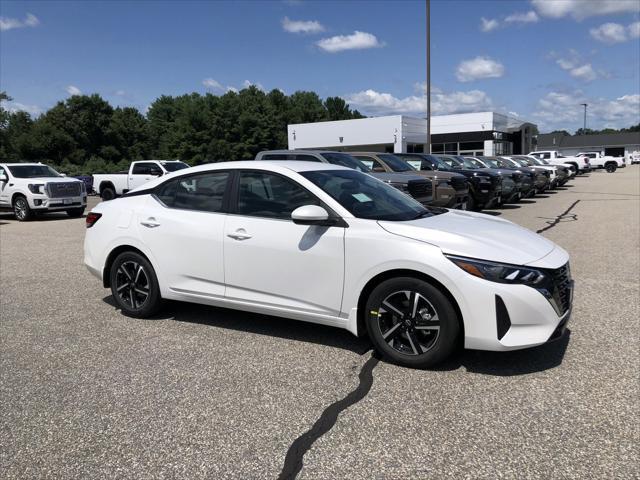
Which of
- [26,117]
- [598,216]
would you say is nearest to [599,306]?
[598,216]

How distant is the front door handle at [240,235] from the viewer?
15.8 feet

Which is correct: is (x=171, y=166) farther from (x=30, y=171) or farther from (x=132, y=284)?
(x=132, y=284)

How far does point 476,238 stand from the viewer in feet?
13.5

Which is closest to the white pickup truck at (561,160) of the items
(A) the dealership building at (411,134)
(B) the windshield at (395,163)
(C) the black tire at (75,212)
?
(A) the dealership building at (411,134)

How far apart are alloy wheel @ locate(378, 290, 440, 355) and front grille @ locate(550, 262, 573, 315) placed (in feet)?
2.89

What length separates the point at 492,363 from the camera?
4.30 meters

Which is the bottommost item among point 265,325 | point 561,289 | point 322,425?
point 322,425

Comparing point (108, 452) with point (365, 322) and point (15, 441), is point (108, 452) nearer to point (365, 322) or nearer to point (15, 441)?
point (15, 441)

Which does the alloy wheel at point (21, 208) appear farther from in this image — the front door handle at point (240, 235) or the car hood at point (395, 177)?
the front door handle at point (240, 235)

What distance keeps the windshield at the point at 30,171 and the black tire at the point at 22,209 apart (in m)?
0.85

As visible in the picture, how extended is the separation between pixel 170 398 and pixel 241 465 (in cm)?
104

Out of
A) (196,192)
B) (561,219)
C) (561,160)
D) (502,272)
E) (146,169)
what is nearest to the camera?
(502,272)

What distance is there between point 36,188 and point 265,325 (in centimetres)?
1432

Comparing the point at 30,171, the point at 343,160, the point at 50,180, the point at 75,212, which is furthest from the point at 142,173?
the point at 343,160
